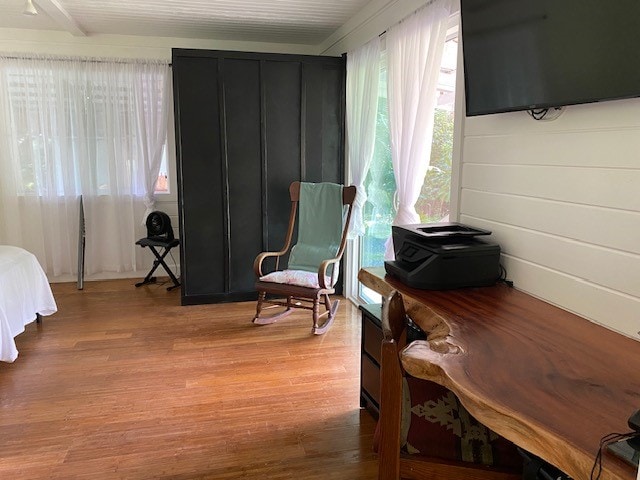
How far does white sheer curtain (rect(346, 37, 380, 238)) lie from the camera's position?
12.3ft

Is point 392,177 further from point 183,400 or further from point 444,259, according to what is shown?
point 183,400

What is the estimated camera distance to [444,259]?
1.95m

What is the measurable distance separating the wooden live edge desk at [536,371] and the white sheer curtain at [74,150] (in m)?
4.02

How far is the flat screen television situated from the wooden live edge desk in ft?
2.48

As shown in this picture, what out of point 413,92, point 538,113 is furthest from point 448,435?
point 413,92

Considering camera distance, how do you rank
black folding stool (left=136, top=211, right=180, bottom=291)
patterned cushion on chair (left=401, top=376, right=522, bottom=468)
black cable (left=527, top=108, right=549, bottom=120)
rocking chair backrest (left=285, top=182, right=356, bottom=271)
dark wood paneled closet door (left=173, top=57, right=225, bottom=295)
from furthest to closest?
black folding stool (left=136, top=211, right=180, bottom=291), dark wood paneled closet door (left=173, top=57, right=225, bottom=295), rocking chair backrest (left=285, top=182, right=356, bottom=271), black cable (left=527, top=108, right=549, bottom=120), patterned cushion on chair (left=401, top=376, right=522, bottom=468)

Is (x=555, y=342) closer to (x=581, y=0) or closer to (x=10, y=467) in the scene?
(x=581, y=0)

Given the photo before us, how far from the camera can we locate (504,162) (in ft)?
7.29

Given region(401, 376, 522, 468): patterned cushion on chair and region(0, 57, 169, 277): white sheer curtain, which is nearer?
region(401, 376, 522, 468): patterned cushion on chair

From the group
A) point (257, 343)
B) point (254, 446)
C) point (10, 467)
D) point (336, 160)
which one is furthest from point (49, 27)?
point (254, 446)

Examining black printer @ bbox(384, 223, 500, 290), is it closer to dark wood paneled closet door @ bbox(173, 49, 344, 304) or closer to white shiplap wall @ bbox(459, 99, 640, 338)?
white shiplap wall @ bbox(459, 99, 640, 338)

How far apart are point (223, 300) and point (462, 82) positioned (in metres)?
2.85

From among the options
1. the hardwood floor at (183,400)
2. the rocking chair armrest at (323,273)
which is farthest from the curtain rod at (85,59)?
the rocking chair armrest at (323,273)

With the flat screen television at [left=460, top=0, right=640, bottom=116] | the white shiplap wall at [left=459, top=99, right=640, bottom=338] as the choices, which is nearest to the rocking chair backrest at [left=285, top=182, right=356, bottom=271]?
the white shiplap wall at [left=459, top=99, right=640, bottom=338]
